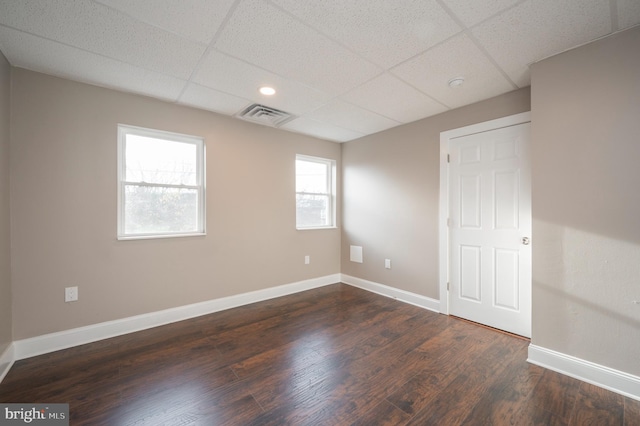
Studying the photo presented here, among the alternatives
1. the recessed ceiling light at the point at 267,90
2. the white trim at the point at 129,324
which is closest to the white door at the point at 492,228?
the recessed ceiling light at the point at 267,90

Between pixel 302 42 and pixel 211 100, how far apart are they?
1452 mm

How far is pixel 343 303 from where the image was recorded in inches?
138

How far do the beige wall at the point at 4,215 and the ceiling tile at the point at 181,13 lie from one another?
1.35 metres

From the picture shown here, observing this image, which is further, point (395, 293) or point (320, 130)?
point (320, 130)

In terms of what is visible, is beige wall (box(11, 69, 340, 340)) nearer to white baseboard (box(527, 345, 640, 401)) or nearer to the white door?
the white door

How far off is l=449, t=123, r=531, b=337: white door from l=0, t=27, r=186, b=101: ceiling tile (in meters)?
3.18

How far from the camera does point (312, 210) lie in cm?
438

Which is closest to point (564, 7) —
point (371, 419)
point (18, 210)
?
point (371, 419)

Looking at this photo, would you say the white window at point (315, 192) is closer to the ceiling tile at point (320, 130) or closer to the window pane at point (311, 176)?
the window pane at point (311, 176)

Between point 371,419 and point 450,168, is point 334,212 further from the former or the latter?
point 371,419

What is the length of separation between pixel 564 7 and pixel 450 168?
5.67ft

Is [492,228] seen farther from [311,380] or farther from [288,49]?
[288,49]

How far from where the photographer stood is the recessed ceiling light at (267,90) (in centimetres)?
259

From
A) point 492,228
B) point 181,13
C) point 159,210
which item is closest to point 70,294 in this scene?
point 159,210
